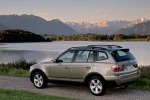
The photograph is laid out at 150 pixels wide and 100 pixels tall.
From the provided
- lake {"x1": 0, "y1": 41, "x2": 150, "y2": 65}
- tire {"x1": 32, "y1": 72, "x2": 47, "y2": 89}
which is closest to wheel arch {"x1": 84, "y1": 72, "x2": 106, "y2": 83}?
tire {"x1": 32, "y1": 72, "x2": 47, "y2": 89}

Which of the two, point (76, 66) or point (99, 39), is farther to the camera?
point (99, 39)

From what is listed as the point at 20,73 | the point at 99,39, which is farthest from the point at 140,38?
the point at 20,73

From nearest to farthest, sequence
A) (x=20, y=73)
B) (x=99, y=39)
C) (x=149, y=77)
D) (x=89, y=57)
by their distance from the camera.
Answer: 1. (x=89, y=57)
2. (x=149, y=77)
3. (x=20, y=73)
4. (x=99, y=39)

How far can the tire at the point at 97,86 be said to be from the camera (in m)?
10.8

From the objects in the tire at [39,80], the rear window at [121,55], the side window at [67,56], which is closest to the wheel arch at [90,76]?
the rear window at [121,55]

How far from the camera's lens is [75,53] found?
465 inches

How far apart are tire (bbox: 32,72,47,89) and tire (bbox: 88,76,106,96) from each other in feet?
7.66

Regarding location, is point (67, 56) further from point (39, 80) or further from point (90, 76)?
point (39, 80)

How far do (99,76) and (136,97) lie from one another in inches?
57.1

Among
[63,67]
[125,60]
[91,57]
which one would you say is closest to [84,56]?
[91,57]

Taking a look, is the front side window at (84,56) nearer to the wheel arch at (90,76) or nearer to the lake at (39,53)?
the wheel arch at (90,76)

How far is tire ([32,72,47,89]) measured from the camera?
496 inches

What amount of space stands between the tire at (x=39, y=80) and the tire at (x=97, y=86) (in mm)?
2335

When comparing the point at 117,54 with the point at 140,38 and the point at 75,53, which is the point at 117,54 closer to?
the point at 75,53
